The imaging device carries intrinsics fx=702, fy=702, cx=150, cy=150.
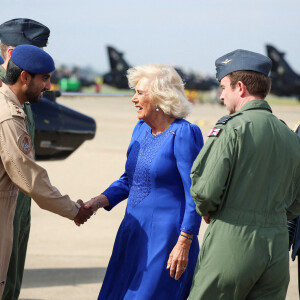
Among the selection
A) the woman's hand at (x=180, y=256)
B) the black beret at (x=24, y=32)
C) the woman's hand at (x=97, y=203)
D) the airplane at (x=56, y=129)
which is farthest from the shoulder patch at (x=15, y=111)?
the airplane at (x=56, y=129)

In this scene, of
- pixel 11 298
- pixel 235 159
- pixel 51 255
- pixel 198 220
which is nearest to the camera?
pixel 235 159

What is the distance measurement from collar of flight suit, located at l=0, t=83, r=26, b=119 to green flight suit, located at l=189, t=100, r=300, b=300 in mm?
952

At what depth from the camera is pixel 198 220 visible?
12.0 feet

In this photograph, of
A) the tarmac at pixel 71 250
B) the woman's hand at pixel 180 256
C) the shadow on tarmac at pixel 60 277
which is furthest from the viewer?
the shadow on tarmac at pixel 60 277

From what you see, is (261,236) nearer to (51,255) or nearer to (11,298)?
(11,298)

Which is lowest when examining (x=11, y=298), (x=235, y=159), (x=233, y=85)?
(x=11, y=298)

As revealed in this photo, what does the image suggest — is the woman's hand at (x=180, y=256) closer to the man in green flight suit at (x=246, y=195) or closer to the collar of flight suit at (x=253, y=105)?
the man in green flight suit at (x=246, y=195)

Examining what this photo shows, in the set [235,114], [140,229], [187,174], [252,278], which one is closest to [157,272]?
[140,229]

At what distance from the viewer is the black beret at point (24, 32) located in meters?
4.85

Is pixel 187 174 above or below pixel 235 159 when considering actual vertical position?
below

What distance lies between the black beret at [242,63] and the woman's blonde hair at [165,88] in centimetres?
67

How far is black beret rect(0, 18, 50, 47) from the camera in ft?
15.9

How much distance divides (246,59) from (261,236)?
30.6 inches

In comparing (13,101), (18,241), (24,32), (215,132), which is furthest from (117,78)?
(215,132)
